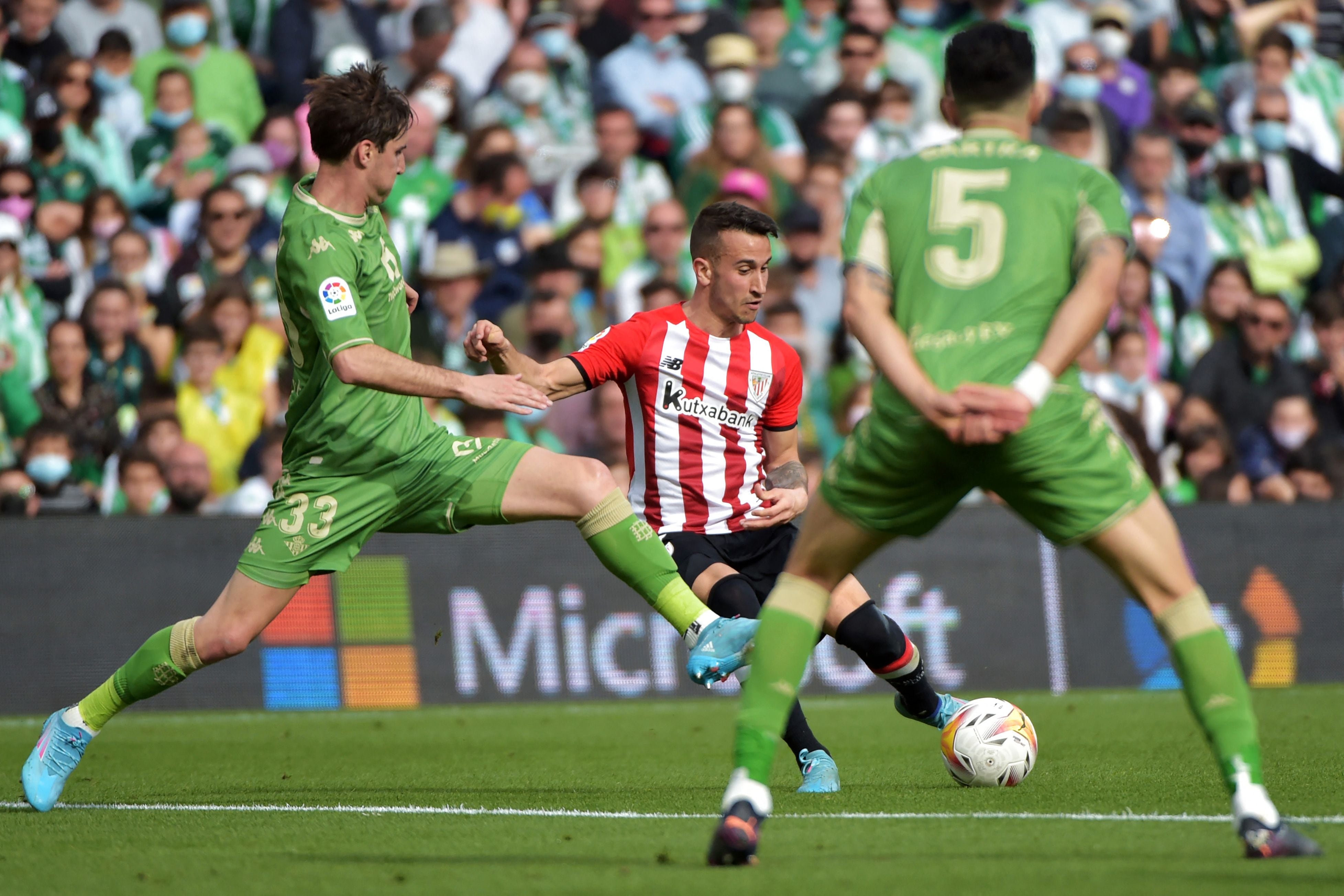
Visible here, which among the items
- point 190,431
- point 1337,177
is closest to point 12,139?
point 190,431

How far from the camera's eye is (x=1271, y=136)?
15016 millimetres

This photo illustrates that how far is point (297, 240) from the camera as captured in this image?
6.34m

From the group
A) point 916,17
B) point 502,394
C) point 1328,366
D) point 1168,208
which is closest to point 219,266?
point 916,17

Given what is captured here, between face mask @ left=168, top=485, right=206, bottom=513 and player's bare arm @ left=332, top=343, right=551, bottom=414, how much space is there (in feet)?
19.1

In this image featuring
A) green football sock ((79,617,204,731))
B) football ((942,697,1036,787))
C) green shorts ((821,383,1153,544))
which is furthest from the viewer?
football ((942,697,1036,787))

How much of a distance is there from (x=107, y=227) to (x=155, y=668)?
7.47 metres

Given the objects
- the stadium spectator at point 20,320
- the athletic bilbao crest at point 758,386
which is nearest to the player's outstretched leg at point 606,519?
the athletic bilbao crest at point 758,386

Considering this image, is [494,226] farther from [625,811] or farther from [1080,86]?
[625,811]

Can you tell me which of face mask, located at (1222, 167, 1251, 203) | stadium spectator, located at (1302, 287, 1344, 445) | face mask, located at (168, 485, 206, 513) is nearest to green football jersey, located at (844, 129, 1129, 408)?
face mask, located at (168, 485, 206, 513)

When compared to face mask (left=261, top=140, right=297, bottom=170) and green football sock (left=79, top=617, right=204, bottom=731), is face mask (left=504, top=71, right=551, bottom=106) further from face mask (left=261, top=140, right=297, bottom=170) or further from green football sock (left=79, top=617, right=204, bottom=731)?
green football sock (left=79, top=617, right=204, bottom=731)

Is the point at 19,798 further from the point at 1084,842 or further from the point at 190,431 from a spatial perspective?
the point at 190,431

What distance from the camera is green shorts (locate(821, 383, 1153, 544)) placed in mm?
4504

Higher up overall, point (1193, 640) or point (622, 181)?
point (1193, 640)

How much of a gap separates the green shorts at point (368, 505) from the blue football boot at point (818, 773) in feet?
4.94
